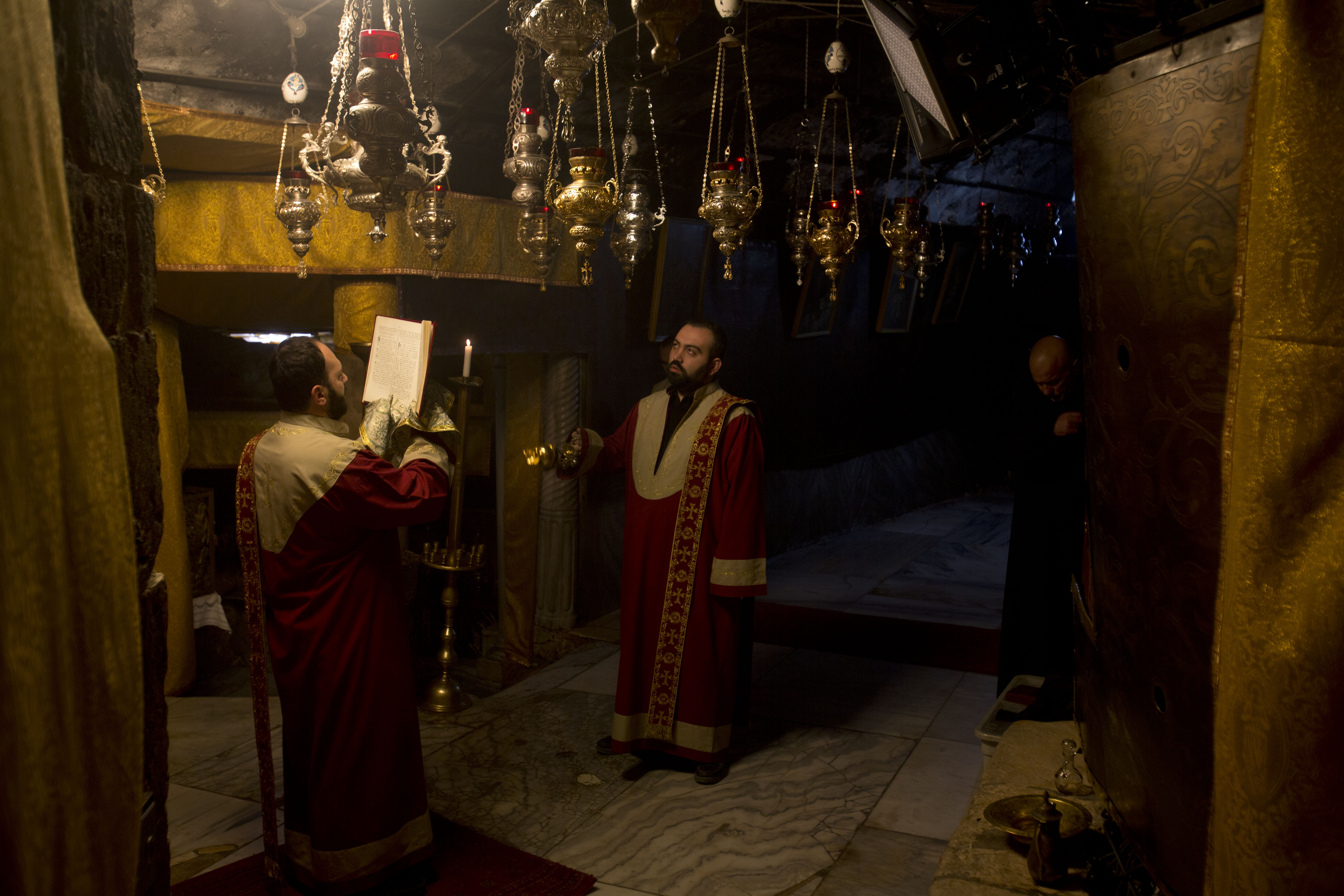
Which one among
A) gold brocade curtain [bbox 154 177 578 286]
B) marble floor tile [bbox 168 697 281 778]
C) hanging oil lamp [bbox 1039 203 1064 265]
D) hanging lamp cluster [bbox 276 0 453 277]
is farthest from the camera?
hanging oil lamp [bbox 1039 203 1064 265]

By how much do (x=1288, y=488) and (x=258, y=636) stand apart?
301 centimetres

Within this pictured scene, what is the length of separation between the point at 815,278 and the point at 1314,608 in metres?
7.58

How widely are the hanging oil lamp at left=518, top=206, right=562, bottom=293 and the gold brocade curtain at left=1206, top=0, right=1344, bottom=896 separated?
3373 mm

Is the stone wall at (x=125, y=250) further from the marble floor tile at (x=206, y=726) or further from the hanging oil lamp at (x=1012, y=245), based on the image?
the hanging oil lamp at (x=1012, y=245)

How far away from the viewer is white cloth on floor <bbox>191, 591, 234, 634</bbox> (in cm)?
598

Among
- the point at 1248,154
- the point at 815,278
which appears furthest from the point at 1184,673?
the point at 815,278

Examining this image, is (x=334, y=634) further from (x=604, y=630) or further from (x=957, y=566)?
(x=957, y=566)

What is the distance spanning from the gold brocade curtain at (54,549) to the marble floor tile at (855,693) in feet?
13.2

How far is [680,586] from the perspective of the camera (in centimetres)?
394

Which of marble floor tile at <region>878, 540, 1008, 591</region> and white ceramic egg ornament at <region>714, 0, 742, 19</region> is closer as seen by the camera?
white ceramic egg ornament at <region>714, 0, 742, 19</region>

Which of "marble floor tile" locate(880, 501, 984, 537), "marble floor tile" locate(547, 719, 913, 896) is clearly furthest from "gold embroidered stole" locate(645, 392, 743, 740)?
"marble floor tile" locate(880, 501, 984, 537)

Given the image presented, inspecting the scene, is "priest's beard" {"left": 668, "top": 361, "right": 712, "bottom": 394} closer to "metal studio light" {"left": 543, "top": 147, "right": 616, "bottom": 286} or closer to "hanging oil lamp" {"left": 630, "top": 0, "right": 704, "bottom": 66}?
"metal studio light" {"left": 543, "top": 147, "right": 616, "bottom": 286}

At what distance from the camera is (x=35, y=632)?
691mm

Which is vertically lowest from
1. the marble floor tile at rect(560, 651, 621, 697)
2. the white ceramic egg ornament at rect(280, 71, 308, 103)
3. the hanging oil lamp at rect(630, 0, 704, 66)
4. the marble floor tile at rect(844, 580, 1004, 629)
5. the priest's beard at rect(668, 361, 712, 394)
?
the marble floor tile at rect(560, 651, 621, 697)
